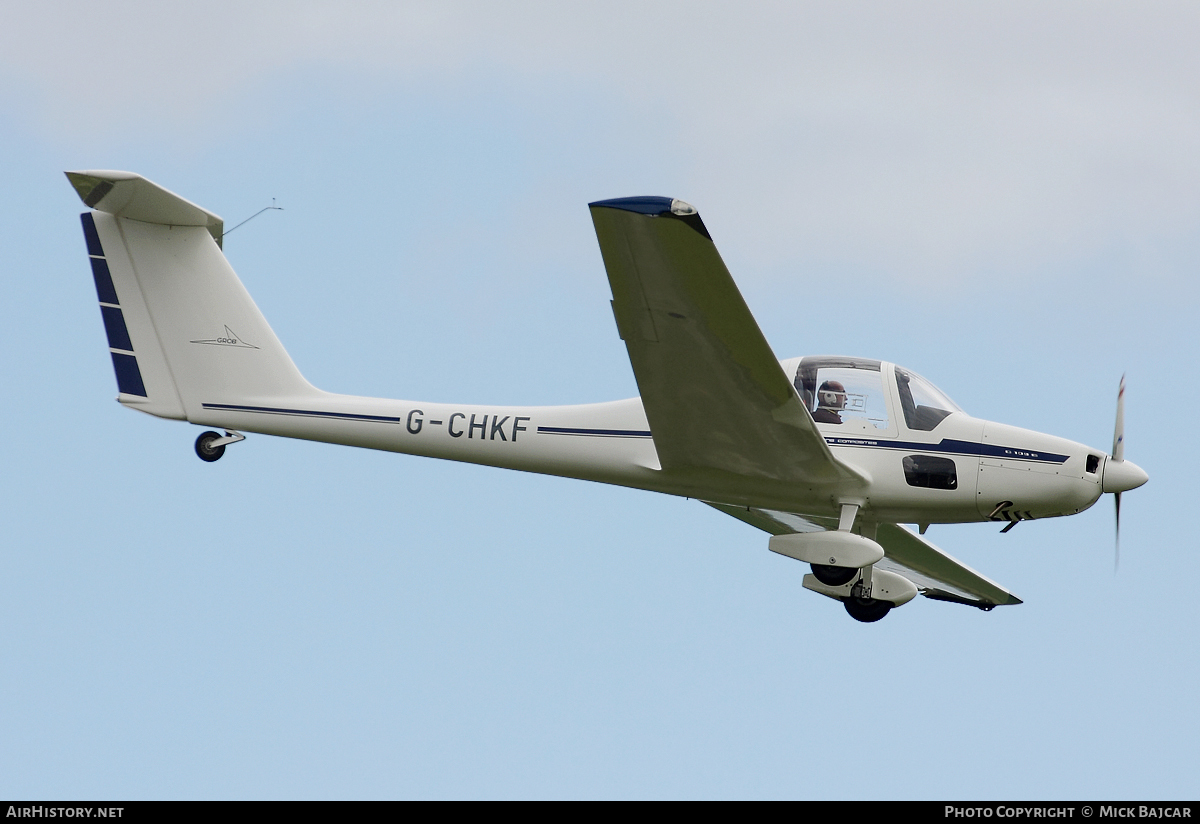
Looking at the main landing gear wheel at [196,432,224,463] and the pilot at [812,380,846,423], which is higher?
the pilot at [812,380,846,423]

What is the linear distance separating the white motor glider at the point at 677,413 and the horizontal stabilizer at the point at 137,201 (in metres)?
0.02

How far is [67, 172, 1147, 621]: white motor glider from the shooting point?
Result: 10281 mm

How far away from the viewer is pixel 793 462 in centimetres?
1159

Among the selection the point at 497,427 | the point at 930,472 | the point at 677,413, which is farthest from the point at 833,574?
the point at 497,427

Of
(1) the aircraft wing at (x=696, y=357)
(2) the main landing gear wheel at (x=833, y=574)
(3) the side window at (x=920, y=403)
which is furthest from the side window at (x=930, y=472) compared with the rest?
(2) the main landing gear wheel at (x=833, y=574)

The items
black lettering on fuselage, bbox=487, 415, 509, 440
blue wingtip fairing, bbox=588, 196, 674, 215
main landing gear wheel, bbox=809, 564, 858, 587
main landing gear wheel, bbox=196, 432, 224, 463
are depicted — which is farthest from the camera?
main landing gear wheel, bbox=196, 432, 224, 463

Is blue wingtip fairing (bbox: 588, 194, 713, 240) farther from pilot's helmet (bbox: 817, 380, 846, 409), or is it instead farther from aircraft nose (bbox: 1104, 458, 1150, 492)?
aircraft nose (bbox: 1104, 458, 1150, 492)

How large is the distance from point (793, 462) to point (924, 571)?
12.9ft

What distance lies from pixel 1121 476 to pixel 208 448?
8.74 metres

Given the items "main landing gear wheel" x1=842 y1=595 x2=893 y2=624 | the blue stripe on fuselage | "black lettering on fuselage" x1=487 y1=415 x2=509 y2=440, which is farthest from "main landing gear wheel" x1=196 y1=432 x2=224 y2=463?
"main landing gear wheel" x1=842 y1=595 x2=893 y2=624

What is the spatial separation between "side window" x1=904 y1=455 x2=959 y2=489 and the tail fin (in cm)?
598

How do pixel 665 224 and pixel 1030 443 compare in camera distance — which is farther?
pixel 1030 443
